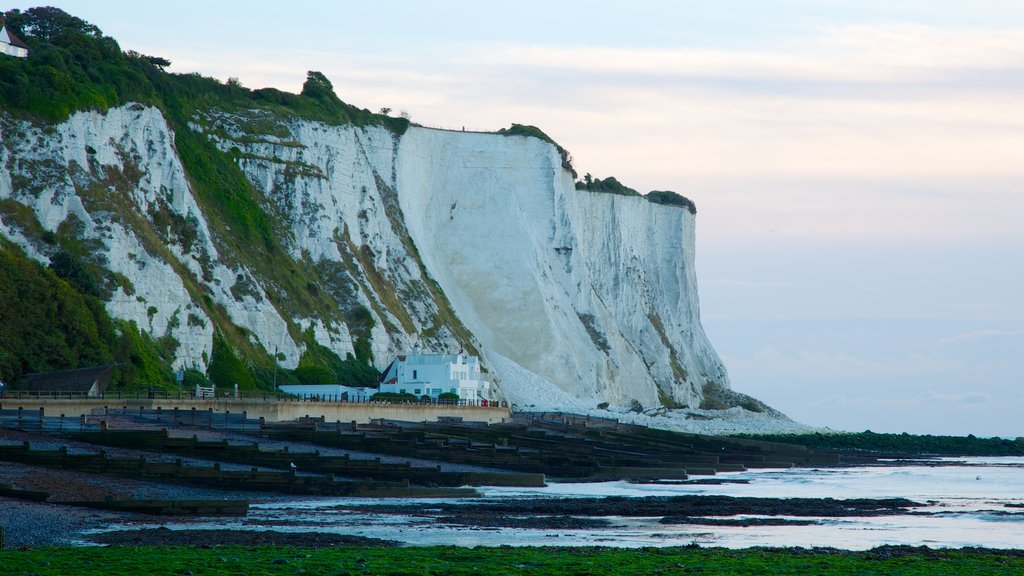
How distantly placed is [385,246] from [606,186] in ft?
99.2

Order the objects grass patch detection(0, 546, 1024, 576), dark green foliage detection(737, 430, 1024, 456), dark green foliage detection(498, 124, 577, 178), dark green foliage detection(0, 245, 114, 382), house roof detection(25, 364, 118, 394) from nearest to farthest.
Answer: grass patch detection(0, 546, 1024, 576), house roof detection(25, 364, 118, 394), dark green foliage detection(0, 245, 114, 382), dark green foliage detection(737, 430, 1024, 456), dark green foliage detection(498, 124, 577, 178)

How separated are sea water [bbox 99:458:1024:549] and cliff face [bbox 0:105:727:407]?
95.4ft

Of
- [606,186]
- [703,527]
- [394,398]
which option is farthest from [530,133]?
[703,527]

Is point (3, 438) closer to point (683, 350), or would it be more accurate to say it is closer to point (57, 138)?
point (57, 138)

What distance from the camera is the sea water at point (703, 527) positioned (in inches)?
837

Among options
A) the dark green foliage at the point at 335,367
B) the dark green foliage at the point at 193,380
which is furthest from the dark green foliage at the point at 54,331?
the dark green foliage at the point at 335,367

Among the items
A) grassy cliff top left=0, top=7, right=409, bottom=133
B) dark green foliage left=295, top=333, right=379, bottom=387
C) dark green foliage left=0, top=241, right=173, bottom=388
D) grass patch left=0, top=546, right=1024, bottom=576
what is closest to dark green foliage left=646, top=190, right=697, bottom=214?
grassy cliff top left=0, top=7, right=409, bottom=133

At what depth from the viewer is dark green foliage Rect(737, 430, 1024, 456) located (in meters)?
71.3

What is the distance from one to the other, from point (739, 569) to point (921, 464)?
40914 mm

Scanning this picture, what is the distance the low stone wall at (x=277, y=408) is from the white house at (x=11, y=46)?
78.0 feet

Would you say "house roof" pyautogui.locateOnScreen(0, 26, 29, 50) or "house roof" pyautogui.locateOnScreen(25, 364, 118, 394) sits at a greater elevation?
"house roof" pyautogui.locateOnScreen(0, 26, 29, 50)

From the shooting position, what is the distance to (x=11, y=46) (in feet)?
208

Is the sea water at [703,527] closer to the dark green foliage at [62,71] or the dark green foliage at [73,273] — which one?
the dark green foliage at [73,273]

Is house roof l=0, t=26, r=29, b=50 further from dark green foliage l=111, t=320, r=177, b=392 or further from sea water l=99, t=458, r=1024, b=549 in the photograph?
sea water l=99, t=458, r=1024, b=549
